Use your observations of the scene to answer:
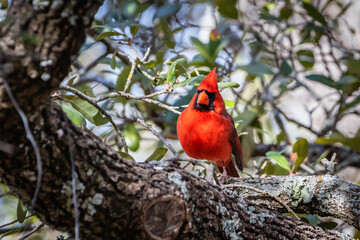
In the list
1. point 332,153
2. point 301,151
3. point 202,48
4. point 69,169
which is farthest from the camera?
point 332,153

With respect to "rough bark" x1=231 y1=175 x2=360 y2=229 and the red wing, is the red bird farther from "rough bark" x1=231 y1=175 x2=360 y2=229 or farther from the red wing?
"rough bark" x1=231 y1=175 x2=360 y2=229

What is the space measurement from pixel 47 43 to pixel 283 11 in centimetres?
285

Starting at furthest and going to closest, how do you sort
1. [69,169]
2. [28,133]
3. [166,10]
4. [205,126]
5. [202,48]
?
1. [166,10]
2. [202,48]
3. [205,126]
4. [69,169]
5. [28,133]

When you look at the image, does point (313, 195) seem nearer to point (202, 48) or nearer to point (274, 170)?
point (274, 170)

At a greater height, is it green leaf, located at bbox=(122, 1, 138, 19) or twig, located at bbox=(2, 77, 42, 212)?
green leaf, located at bbox=(122, 1, 138, 19)

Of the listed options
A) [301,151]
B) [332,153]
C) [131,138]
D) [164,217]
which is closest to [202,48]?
[131,138]

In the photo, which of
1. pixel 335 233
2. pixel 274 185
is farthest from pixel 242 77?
pixel 335 233

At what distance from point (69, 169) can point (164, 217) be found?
0.36 metres

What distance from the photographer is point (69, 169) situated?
132 centimetres

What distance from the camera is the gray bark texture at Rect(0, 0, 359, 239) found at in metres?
1.16

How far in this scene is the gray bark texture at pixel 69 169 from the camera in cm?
116

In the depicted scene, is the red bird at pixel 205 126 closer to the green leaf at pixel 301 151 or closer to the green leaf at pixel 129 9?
the green leaf at pixel 301 151

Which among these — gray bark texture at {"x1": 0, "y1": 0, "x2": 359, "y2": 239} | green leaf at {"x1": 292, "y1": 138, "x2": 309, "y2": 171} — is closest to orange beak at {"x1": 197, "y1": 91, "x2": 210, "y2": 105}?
green leaf at {"x1": 292, "y1": 138, "x2": 309, "y2": 171}

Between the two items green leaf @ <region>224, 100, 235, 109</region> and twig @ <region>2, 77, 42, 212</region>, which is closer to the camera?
twig @ <region>2, 77, 42, 212</region>
